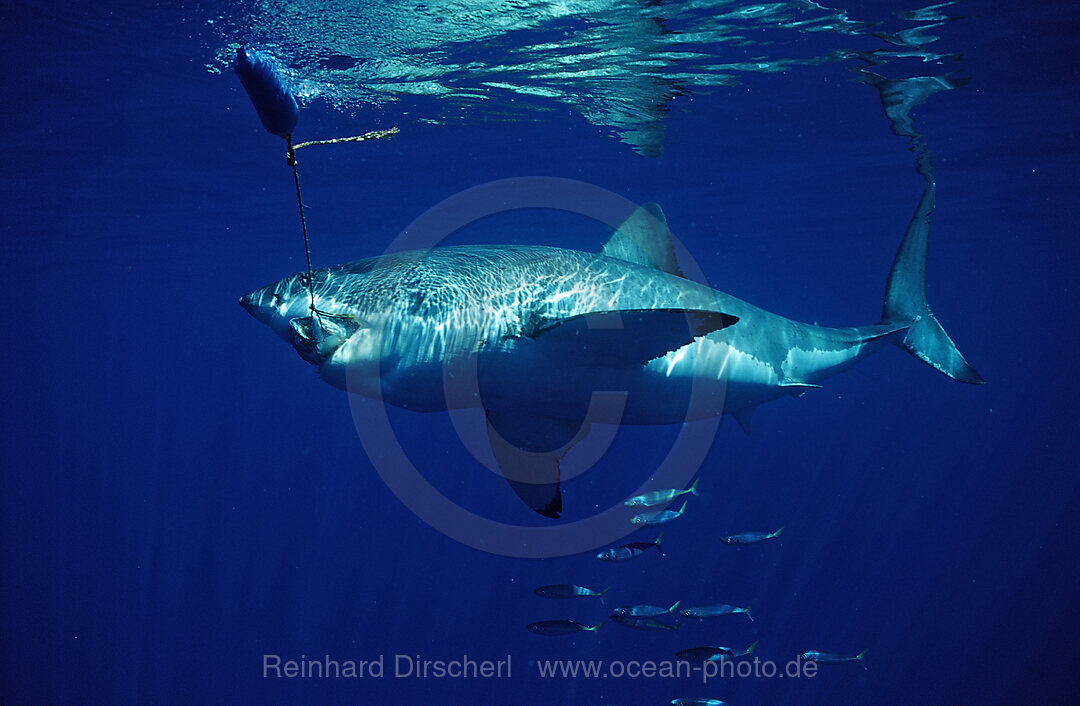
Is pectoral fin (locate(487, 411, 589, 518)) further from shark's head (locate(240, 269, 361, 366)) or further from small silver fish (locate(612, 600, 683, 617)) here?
small silver fish (locate(612, 600, 683, 617))

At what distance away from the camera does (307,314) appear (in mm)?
3053

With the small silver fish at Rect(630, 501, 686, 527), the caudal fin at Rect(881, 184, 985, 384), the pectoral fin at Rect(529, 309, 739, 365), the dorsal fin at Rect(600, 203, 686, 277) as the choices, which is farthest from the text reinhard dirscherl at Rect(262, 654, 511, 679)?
the pectoral fin at Rect(529, 309, 739, 365)

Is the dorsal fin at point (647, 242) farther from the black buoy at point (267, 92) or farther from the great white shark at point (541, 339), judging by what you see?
the black buoy at point (267, 92)

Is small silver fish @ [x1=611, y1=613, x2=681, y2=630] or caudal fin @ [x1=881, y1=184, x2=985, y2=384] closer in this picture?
caudal fin @ [x1=881, y1=184, x2=985, y2=384]

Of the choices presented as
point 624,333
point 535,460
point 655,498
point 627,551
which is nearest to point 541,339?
point 624,333

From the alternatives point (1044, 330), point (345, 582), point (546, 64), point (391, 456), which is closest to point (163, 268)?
point (345, 582)

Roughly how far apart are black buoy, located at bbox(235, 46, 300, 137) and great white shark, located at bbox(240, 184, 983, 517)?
0.86 metres

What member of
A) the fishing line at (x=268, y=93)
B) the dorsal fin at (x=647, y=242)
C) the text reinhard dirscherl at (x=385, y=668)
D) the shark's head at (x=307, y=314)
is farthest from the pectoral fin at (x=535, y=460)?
the text reinhard dirscherl at (x=385, y=668)

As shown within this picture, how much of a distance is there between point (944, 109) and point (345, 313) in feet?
50.8

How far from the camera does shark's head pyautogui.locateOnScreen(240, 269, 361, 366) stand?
2936mm

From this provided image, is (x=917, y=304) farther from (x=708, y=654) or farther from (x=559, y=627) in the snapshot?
(x=559, y=627)

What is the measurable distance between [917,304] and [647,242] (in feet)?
11.6

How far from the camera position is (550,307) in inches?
142

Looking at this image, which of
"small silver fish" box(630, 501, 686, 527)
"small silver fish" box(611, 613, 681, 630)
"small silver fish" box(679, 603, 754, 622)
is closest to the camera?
"small silver fish" box(611, 613, 681, 630)
